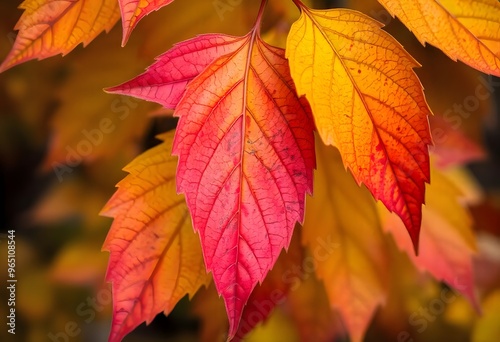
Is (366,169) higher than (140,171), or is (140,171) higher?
(140,171)

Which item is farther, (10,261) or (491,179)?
(491,179)

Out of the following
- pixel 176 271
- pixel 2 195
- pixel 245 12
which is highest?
pixel 2 195

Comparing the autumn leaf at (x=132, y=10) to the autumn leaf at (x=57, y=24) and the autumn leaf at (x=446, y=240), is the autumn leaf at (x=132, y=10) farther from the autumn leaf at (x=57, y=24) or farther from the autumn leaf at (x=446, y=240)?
the autumn leaf at (x=446, y=240)

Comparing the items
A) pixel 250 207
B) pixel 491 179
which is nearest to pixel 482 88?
pixel 250 207

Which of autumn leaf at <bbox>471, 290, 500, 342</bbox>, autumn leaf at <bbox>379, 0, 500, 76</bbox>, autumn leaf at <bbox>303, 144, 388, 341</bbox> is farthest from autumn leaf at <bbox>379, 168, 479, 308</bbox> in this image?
autumn leaf at <bbox>471, 290, 500, 342</bbox>

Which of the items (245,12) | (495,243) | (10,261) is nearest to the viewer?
(245,12)

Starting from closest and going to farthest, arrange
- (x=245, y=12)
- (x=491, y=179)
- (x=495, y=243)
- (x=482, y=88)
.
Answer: (x=245, y=12)
(x=482, y=88)
(x=495, y=243)
(x=491, y=179)

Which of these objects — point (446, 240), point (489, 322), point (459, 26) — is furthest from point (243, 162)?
point (489, 322)

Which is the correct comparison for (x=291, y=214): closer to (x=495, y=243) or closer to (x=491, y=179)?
(x=495, y=243)
